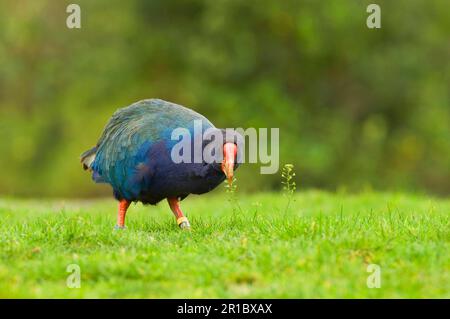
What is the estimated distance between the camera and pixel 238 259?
593cm

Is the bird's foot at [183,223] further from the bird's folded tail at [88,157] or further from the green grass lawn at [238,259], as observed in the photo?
the bird's folded tail at [88,157]

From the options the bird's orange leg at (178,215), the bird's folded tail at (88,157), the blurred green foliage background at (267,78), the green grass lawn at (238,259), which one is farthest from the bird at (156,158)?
the blurred green foliage background at (267,78)

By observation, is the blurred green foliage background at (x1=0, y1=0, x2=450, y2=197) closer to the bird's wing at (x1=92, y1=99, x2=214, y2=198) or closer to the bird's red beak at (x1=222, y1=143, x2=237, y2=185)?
the bird's wing at (x1=92, y1=99, x2=214, y2=198)

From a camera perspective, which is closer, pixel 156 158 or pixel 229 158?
pixel 229 158

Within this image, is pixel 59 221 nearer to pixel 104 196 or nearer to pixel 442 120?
pixel 104 196

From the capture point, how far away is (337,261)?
5.73m

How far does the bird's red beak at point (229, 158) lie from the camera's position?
674cm

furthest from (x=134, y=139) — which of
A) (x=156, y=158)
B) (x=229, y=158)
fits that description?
(x=229, y=158)

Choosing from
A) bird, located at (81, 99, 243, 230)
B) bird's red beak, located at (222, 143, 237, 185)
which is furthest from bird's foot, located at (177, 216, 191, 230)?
bird's red beak, located at (222, 143, 237, 185)

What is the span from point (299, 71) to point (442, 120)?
13.7 feet

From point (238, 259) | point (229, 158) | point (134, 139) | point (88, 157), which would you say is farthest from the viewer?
point (88, 157)

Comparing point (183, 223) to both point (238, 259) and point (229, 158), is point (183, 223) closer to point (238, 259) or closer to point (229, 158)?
point (229, 158)

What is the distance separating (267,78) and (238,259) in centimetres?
1635

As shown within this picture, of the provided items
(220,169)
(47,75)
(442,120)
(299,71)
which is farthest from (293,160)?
(220,169)
